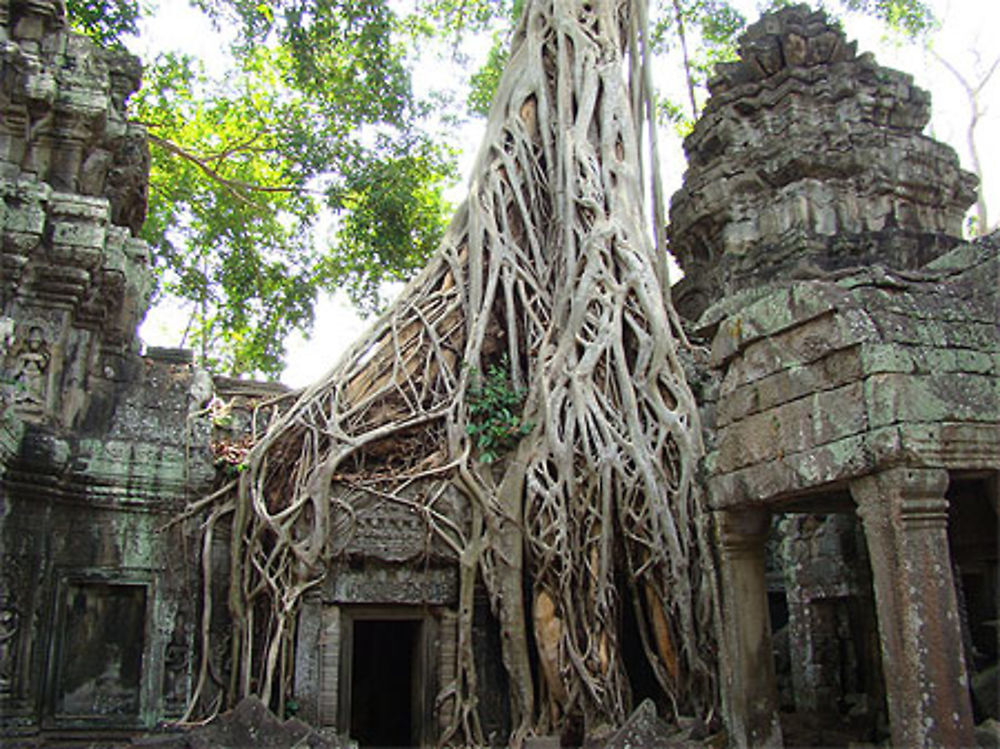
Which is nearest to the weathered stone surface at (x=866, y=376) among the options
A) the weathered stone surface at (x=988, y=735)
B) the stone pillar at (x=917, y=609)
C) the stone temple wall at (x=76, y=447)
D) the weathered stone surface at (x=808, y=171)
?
the stone pillar at (x=917, y=609)

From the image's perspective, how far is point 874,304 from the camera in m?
3.46

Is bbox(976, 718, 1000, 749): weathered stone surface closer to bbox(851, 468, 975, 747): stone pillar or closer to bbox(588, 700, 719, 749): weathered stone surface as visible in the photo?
bbox(851, 468, 975, 747): stone pillar

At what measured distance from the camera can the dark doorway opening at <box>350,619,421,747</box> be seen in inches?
343

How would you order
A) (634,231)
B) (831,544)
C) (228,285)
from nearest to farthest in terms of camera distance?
(831,544) → (634,231) → (228,285)

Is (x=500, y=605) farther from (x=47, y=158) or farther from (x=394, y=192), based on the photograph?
(x=394, y=192)

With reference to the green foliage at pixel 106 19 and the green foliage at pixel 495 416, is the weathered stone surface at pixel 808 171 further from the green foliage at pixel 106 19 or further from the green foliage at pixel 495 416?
the green foliage at pixel 106 19

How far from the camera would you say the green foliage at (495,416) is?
6.64 m

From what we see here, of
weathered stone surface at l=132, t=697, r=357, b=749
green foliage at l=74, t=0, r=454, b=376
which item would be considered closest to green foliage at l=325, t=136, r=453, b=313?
green foliage at l=74, t=0, r=454, b=376


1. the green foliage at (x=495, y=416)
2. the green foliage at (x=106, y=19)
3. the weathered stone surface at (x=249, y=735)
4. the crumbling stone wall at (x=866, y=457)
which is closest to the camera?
the crumbling stone wall at (x=866, y=457)

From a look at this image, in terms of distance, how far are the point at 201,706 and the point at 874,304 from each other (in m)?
4.66

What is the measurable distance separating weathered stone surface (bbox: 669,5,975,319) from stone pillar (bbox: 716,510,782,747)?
4556 millimetres

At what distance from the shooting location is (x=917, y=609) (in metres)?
3.11

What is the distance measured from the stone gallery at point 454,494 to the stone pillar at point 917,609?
0.13 m

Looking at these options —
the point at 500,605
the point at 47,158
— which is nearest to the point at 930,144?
the point at 500,605
